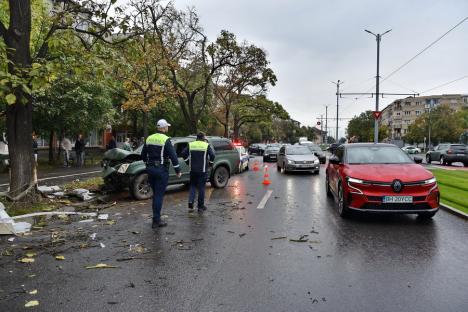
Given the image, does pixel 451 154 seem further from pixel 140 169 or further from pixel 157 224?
pixel 157 224

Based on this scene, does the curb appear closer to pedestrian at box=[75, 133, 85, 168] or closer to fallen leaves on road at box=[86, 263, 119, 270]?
fallen leaves on road at box=[86, 263, 119, 270]

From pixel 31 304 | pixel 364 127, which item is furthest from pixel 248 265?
pixel 364 127

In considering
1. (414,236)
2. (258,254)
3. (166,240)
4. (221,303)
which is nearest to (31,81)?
(166,240)

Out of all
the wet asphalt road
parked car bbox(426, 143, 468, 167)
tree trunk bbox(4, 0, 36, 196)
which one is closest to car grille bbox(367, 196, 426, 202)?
the wet asphalt road

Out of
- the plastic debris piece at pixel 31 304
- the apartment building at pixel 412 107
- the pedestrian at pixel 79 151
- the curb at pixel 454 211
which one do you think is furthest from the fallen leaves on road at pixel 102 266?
the apartment building at pixel 412 107

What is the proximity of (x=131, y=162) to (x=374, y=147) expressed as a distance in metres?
6.85

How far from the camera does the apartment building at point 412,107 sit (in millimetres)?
125875

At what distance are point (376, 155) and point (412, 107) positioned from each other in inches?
5491


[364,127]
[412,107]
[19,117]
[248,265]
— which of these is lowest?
[248,265]

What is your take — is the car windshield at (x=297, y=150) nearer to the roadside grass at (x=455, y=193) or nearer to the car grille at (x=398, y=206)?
the roadside grass at (x=455, y=193)

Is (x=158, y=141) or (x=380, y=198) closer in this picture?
(x=380, y=198)

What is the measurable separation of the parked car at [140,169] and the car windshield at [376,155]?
5.44 meters

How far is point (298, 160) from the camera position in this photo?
20.0 metres

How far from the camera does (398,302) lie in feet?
Answer: 13.1
